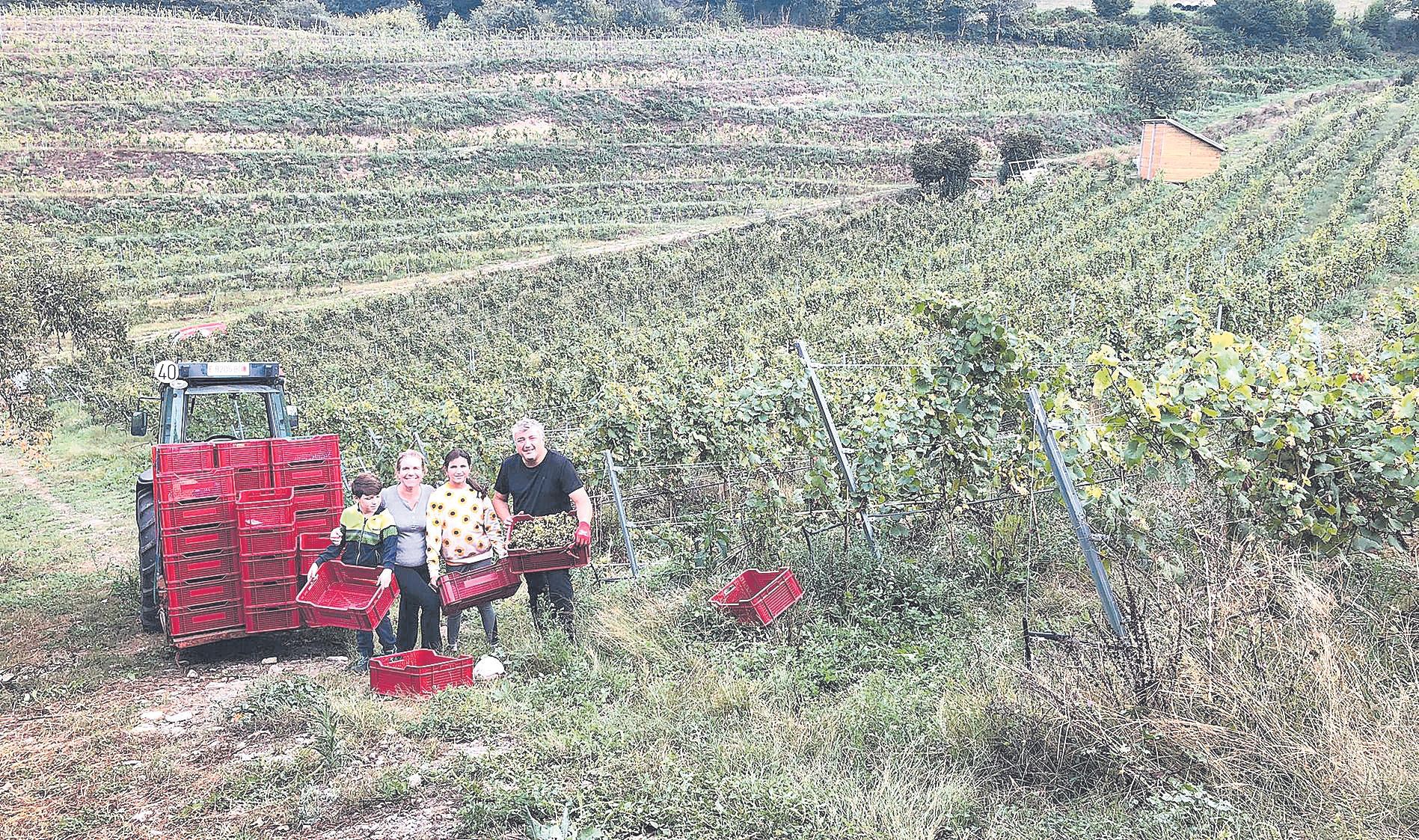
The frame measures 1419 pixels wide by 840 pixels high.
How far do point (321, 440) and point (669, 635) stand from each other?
265cm

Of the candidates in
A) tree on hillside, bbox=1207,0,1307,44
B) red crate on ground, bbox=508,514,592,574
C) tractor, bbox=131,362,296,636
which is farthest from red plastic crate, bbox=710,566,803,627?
tree on hillside, bbox=1207,0,1307,44

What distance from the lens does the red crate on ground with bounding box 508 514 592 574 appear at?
18.8 ft

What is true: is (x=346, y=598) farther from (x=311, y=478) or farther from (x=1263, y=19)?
(x=1263, y=19)

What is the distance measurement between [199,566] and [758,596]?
3406 millimetres

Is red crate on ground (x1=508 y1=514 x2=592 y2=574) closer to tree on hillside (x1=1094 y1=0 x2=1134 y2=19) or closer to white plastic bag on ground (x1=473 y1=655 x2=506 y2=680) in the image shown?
white plastic bag on ground (x1=473 y1=655 x2=506 y2=680)

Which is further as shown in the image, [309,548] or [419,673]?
[309,548]

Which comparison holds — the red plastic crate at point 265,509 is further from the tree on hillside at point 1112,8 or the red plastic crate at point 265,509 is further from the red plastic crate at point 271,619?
the tree on hillside at point 1112,8

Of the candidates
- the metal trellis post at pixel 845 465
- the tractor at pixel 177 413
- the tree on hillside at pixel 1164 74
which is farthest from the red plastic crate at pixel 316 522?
the tree on hillside at pixel 1164 74

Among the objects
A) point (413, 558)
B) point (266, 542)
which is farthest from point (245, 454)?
point (413, 558)

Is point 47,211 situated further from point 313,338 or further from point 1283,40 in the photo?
point 1283,40

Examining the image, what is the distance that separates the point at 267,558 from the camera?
247 inches

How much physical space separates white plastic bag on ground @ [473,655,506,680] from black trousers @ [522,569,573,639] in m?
0.52

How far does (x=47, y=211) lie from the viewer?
156ft

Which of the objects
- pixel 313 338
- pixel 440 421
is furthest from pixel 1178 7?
pixel 440 421
